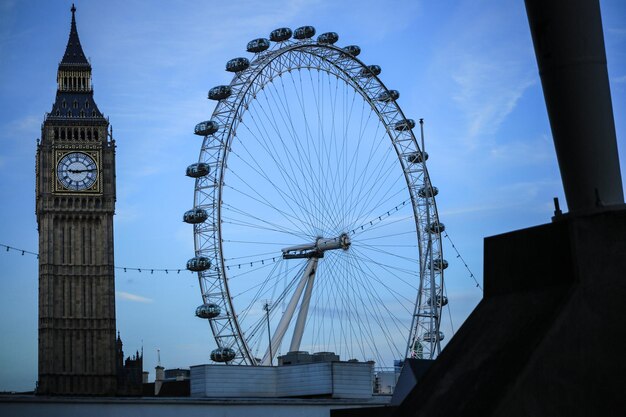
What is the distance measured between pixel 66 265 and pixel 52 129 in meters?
10.4

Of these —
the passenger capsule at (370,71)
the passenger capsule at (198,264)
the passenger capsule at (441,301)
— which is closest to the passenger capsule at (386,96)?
the passenger capsule at (370,71)

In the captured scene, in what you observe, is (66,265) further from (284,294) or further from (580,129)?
(580,129)

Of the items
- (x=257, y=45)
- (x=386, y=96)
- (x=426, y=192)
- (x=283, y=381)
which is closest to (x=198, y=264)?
(x=283, y=381)

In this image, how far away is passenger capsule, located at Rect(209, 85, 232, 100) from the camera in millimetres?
42656

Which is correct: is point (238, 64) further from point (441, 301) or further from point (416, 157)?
point (441, 301)

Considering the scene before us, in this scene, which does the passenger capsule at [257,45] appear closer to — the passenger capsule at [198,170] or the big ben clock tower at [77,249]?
the passenger capsule at [198,170]

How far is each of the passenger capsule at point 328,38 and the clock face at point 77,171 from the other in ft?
127

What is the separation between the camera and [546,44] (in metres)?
13.0

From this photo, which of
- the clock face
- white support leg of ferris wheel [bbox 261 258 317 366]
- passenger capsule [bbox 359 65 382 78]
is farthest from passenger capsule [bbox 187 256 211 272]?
the clock face

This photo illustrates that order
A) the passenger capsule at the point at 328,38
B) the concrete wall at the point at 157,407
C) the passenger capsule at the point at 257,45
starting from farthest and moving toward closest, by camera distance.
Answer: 1. the passenger capsule at the point at 328,38
2. the passenger capsule at the point at 257,45
3. the concrete wall at the point at 157,407

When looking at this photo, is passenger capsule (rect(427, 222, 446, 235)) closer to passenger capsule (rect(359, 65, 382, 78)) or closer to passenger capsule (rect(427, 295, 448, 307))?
passenger capsule (rect(427, 295, 448, 307))

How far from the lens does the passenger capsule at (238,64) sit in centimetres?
4325

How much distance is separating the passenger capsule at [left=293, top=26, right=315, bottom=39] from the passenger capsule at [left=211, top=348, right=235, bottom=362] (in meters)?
13.8

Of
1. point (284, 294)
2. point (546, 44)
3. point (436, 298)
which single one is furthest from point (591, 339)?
point (436, 298)
